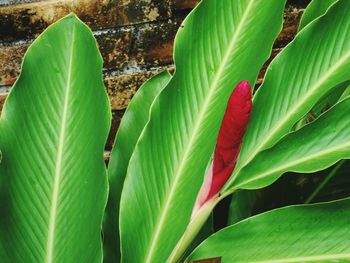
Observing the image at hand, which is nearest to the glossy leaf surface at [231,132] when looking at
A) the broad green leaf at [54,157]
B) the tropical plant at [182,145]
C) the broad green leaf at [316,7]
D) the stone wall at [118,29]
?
the tropical plant at [182,145]

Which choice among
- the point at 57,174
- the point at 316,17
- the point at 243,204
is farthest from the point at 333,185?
the point at 57,174

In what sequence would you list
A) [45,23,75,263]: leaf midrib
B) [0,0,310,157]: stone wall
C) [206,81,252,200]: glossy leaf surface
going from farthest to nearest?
1. [0,0,310,157]: stone wall
2. [45,23,75,263]: leaf midrib
3. [206,81,252,200]: glossy leaf surface

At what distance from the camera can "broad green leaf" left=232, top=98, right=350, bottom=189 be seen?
491mm

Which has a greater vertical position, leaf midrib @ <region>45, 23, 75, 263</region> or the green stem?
leaf midrib @ <region>45, 23, 75, 263</region>

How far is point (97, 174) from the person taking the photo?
534mm

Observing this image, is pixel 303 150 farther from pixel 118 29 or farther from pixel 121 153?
pixel 118 29

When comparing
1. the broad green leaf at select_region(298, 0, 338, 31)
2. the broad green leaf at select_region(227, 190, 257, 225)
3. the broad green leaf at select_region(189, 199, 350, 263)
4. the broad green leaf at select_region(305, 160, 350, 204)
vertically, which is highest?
the broad green leaf at select_region(298, 0, 338, 31)

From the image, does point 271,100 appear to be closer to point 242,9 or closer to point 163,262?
point 242,9

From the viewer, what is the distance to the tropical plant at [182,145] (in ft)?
1.65

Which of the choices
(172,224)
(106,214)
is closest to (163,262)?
(172,224)

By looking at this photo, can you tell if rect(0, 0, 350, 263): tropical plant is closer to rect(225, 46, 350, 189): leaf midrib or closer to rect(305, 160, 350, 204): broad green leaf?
rect(225, 46, 350, 189): leaf midrib

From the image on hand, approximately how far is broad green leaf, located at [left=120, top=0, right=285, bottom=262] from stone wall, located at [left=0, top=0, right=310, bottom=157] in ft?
0.99

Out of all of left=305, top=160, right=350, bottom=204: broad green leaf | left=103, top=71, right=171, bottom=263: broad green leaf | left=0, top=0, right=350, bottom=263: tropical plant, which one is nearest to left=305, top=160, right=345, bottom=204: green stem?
left=305, top=160, right=350, bottom=204: broad green leaf

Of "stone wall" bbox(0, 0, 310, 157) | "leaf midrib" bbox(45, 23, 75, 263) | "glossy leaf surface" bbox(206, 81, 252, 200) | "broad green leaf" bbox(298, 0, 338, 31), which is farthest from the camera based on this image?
"stone wall" bbox(0, 0, 310, 157)
